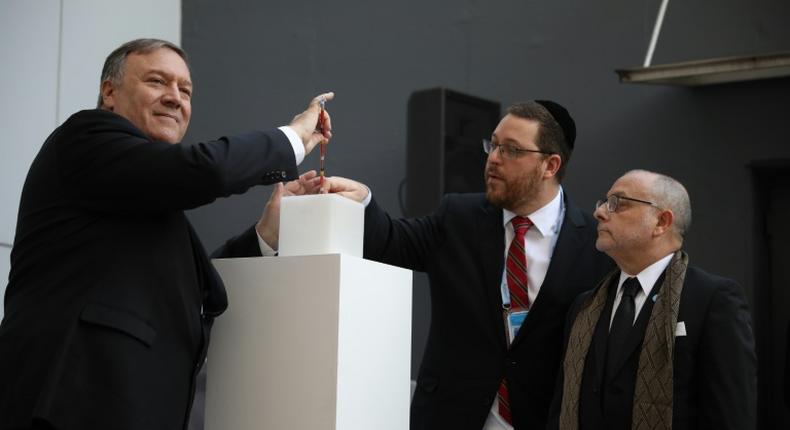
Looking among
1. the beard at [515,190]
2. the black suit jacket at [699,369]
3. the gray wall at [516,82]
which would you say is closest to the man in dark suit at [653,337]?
the black suit jacket at [699,369]

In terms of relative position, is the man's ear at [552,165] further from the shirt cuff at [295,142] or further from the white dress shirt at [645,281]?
the shirt cuff at [295,142]

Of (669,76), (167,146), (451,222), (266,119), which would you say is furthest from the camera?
(266,119)

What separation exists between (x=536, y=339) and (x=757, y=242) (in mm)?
2410

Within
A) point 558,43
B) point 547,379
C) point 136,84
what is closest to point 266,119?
point 558,43

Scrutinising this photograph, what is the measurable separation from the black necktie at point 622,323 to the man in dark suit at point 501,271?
19cm

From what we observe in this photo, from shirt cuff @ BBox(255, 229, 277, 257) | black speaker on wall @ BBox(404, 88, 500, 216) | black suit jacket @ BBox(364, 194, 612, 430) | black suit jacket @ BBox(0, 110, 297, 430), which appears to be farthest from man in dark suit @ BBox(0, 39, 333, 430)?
black speaker on wall @ BBox(404, 88, 500, 216)

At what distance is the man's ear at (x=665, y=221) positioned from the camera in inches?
101

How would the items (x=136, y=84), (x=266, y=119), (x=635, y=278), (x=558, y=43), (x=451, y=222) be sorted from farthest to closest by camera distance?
(x=266, y=119), (x=558, y=43), (x=451, y=222), (x=635, y=278), (x=136, y=84)

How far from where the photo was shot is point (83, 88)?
5.14 m

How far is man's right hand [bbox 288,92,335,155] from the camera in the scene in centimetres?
199

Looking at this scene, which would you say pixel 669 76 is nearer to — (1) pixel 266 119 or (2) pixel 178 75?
(1) pixel 266 119

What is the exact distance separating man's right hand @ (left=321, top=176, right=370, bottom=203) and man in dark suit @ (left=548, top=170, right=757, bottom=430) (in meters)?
0.63

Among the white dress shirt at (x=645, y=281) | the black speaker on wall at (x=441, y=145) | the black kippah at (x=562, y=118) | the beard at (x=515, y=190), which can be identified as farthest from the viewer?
the black speaker on wall at (x=441, y=145)

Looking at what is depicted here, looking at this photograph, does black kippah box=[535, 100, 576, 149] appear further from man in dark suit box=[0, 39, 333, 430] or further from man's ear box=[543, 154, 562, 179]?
man in dark suit box=[0, 39, 333, 430]
